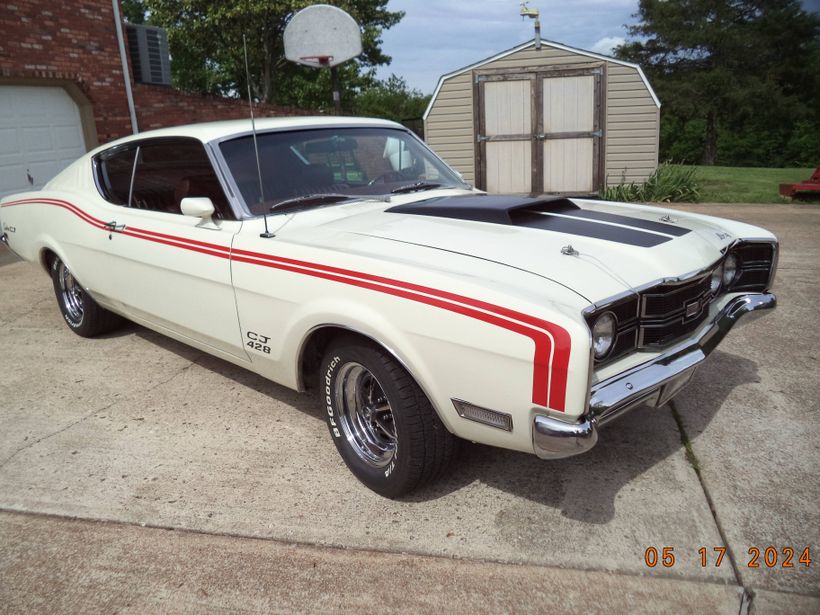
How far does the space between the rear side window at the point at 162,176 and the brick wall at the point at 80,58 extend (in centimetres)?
638

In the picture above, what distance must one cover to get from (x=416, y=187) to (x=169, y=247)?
1421 mm

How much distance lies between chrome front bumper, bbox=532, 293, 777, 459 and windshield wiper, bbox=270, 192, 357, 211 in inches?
70.9

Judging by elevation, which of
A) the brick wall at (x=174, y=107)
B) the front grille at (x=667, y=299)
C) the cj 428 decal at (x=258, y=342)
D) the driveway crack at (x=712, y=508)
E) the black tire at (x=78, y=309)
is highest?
the brick wall at (x=174, y=107)

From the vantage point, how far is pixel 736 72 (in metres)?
31.3

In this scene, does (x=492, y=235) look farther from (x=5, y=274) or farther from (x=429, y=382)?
(x=5, y=274)

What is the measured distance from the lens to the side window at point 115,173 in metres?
4.40

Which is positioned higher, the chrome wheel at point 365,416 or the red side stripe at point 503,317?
the red side stripe at point 503,317

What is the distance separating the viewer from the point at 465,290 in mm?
2414

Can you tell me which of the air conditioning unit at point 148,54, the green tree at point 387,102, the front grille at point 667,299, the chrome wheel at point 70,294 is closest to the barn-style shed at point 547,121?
the air conditioning unit at point 148,54

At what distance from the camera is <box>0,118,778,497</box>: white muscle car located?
2.34 m

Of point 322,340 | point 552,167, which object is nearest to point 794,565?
point 322,340

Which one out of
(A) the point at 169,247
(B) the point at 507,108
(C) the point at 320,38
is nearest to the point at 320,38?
(C) the point at 320,38

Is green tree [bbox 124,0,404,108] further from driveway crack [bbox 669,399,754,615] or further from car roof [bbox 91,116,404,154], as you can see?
driveway crack [bbox 669,399,754,615]

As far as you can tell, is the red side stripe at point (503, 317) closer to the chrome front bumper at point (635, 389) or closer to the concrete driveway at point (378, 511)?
the chrome front bumper at point (635, 389)
